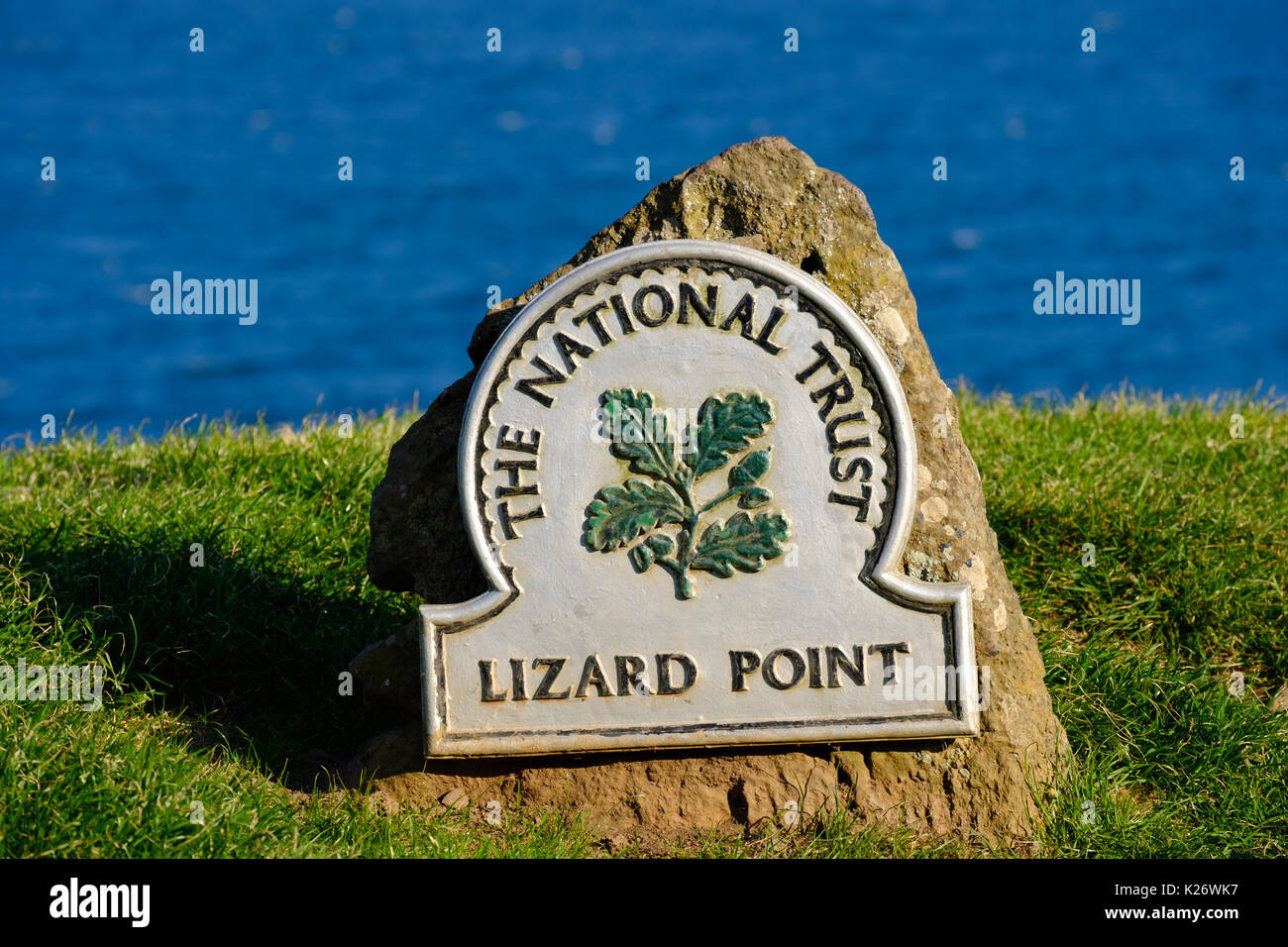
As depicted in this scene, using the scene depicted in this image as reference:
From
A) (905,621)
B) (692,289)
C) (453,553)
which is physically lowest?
(905,621)

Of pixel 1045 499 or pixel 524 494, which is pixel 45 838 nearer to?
pixel 524 494

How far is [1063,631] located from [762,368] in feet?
5.12

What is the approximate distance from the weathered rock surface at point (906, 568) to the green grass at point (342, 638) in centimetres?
9

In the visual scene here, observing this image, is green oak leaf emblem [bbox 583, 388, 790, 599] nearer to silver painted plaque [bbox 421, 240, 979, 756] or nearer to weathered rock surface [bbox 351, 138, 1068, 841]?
silver painted plaque [bbox 421, 240, 979, 756]

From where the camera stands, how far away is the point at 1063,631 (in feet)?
14.2

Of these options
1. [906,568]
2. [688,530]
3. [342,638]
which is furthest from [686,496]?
[342,638]

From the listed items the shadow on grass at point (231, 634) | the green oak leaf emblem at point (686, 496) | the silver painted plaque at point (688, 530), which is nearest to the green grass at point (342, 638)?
the shadow on grass at point (231, 634)

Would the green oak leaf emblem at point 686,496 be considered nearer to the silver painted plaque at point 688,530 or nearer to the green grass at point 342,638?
the silver painted plaque at point 688,530

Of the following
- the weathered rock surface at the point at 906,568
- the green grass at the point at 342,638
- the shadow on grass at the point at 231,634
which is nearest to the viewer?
the green grass at the point at 342,638

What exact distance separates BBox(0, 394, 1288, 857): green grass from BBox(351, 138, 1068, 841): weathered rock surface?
3.5 inches

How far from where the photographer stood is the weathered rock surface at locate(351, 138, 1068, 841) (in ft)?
11.4

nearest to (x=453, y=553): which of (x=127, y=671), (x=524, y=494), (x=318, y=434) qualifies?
(x=524, y=494)

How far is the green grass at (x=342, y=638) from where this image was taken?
3271 millimetres

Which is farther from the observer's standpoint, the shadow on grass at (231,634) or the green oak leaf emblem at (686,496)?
the shadow on grass at (231,634)
